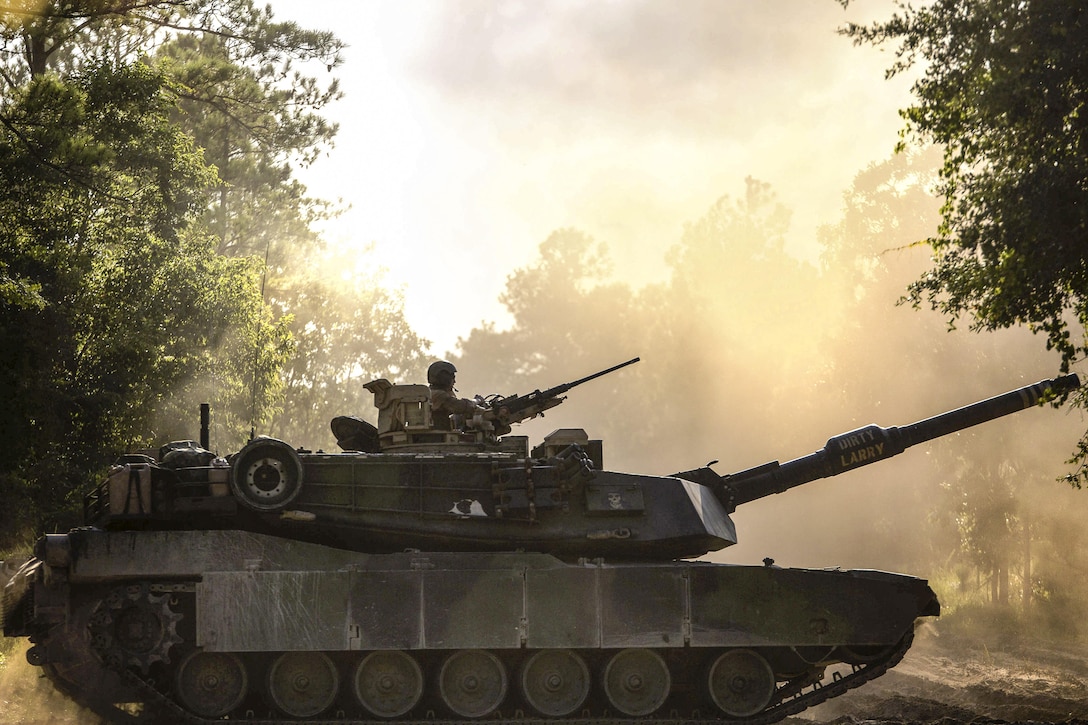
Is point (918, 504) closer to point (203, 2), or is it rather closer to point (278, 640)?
point (203, 2)

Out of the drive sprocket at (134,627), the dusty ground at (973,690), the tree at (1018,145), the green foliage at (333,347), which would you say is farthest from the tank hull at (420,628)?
the green foliage at (333,347)

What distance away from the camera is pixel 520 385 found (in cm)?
9538

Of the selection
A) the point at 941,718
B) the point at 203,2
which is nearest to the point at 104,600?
the point at 941,718

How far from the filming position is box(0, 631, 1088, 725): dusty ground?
55.6 feet

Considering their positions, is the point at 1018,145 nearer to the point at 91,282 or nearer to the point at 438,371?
the point at 438,371

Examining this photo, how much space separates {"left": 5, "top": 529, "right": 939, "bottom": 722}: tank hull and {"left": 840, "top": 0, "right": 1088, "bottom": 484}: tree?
3.99 m

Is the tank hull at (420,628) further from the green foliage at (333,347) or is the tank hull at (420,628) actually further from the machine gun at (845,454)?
the green foliage at (333,347)

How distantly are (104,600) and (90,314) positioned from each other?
1369 cm

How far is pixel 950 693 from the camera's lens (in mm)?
21141

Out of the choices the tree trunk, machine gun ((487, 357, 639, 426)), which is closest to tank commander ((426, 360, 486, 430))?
machine gun ((487, 357, 639, 426))

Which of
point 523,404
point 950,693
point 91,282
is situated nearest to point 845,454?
point 523,404

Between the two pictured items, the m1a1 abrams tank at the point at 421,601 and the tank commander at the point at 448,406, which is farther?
the tank commander at the point at 448,406

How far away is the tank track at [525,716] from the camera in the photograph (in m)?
14.9

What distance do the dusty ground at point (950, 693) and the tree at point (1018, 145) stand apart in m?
4.32
